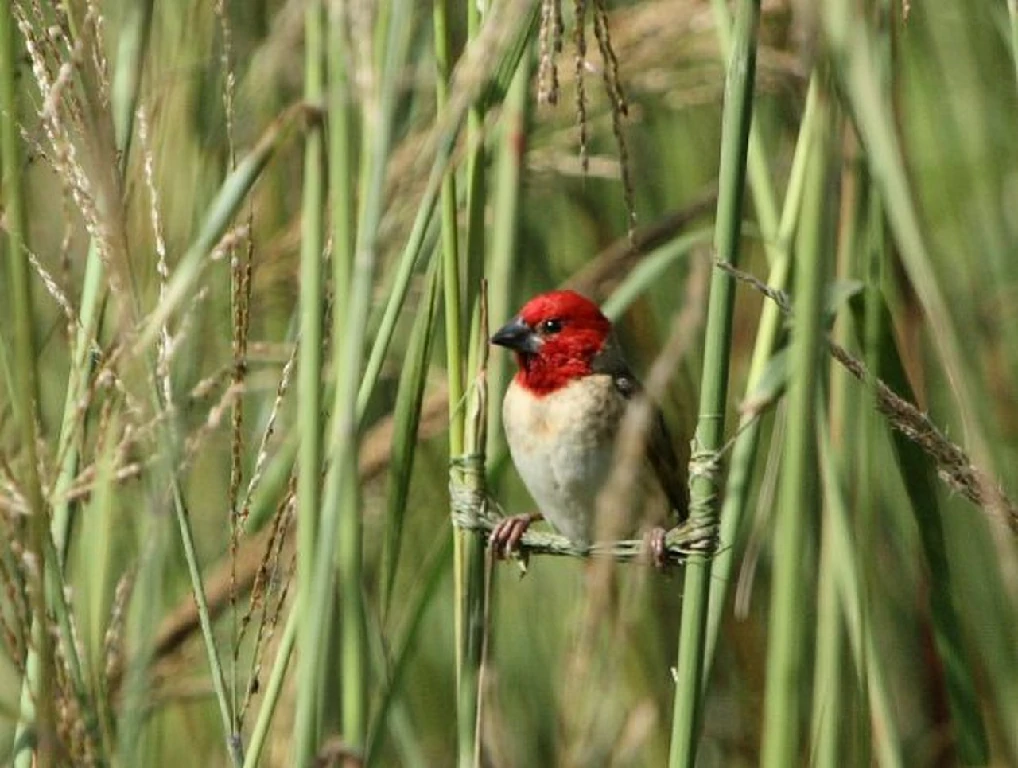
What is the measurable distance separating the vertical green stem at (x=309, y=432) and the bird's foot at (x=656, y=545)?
0.33 m

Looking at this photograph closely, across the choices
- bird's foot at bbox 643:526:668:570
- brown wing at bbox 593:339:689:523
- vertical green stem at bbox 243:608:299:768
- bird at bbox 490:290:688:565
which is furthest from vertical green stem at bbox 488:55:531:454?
brown wing at bbox 593:339:689:523

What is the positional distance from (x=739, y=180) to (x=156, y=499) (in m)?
0.54

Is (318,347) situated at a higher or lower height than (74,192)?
lower

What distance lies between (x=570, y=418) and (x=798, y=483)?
4.09 ft

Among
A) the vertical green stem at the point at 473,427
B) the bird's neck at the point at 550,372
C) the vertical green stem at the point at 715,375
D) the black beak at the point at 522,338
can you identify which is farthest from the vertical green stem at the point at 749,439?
the bird's neck at the point at 550,372

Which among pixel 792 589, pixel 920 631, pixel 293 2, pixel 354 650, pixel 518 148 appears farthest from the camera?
pixel 920 631

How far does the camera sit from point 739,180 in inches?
53.5

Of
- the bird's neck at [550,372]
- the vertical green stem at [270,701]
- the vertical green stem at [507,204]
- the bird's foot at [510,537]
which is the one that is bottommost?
the vertical green stem at [270,701]

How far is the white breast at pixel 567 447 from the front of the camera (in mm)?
2518

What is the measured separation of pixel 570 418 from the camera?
2.55m

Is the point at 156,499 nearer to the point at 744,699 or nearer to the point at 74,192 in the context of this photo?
the point at 74,192

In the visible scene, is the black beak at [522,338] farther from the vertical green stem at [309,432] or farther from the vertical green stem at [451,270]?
the vertical green stem at [309,432]

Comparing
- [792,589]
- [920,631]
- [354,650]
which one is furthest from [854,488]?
Result: [920,631]

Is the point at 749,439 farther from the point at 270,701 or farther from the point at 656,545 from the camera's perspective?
the point at 270,701
